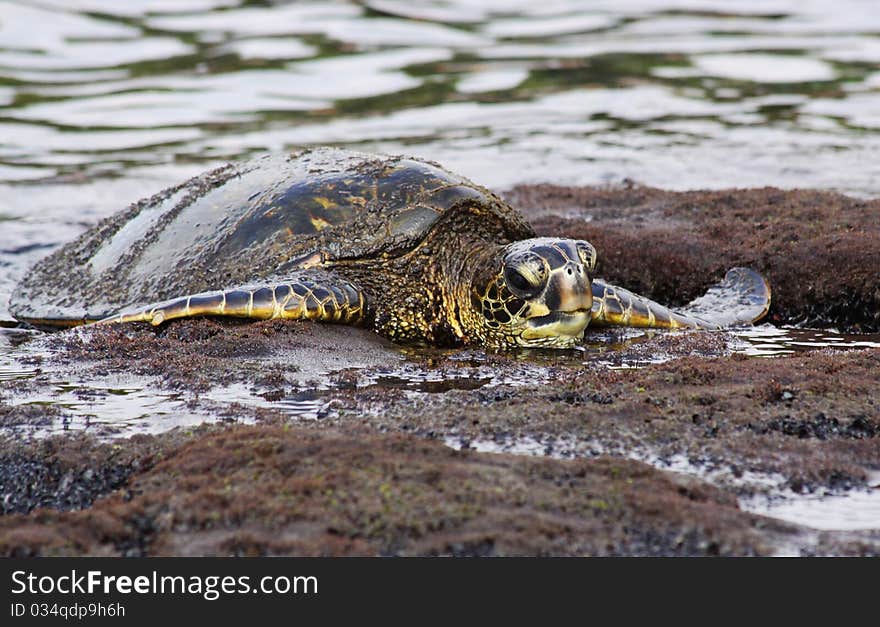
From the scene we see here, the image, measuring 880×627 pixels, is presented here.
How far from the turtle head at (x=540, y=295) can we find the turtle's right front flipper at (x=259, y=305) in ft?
3.02

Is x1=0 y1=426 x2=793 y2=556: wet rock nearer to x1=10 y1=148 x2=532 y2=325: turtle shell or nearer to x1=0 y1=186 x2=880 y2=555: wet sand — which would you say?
x1=0 y1=186 x2=880 y2=555: wet sand

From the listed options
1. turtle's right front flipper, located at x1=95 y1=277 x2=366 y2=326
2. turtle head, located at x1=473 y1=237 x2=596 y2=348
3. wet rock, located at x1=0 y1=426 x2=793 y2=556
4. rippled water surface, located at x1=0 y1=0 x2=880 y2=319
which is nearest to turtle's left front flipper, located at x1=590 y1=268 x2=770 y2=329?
turtle head, located at x1=473 y1=237 x2=596 y2=348

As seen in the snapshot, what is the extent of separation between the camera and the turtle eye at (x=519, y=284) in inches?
259

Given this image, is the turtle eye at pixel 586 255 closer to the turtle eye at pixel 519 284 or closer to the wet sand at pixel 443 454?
the turtle eye at pixel 519 284

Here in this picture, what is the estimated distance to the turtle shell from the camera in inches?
273

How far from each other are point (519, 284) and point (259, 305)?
1512mm

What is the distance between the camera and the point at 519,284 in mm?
6641

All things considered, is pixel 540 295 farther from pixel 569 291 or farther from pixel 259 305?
pixel 259 305

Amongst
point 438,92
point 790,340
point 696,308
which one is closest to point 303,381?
point 790,340

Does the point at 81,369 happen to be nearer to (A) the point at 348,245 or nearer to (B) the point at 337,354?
(B) the point at 337,354

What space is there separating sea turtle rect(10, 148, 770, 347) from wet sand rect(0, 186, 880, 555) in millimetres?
263

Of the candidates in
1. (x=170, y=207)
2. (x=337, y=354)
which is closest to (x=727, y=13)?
(x=170, y=207)

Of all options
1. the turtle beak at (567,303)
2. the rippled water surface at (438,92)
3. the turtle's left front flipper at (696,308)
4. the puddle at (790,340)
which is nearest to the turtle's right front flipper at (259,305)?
the turtle beak at (567,303)
